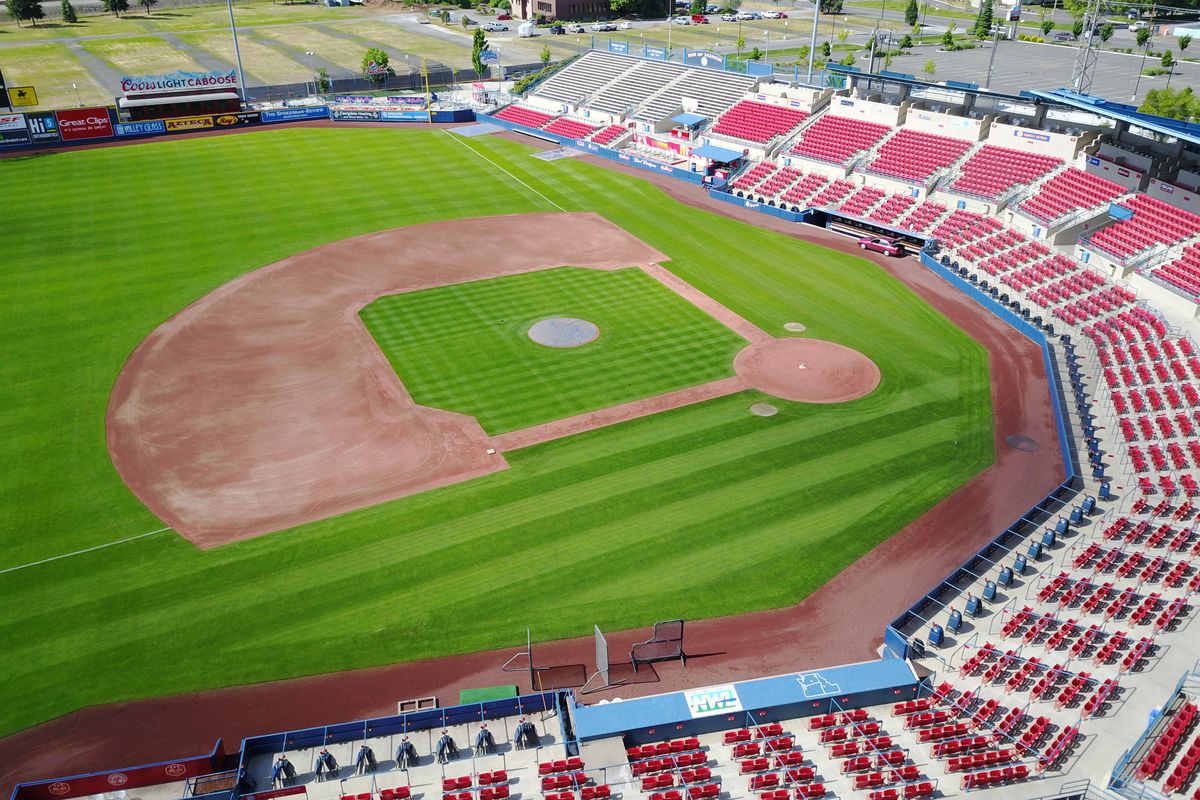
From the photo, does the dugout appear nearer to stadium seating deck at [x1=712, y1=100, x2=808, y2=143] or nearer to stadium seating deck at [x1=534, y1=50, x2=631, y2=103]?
stadium seating deck at [x1=712, y1=100, x2=808, y2=143]

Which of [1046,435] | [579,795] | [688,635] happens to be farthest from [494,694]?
[1046,435]

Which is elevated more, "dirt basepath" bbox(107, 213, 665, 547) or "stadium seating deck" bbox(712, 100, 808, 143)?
"stadium seating deck" bbox(712, 100, 808, 143)

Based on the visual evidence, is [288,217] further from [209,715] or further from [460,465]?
[209,715]

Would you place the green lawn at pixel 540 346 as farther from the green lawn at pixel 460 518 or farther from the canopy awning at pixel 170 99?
the canopy awning at pixel 170 99

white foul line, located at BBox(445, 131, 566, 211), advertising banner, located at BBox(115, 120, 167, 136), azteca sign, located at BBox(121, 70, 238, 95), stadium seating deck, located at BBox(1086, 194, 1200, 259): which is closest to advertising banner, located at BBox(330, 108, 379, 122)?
white foul line, located at BBox(445, 131, 566, 211)

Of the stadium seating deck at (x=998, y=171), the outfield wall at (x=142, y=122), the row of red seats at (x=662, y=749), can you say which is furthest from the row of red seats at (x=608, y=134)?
the row of red seats at (x=662, y=749)

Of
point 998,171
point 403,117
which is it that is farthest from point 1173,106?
point 403,117
